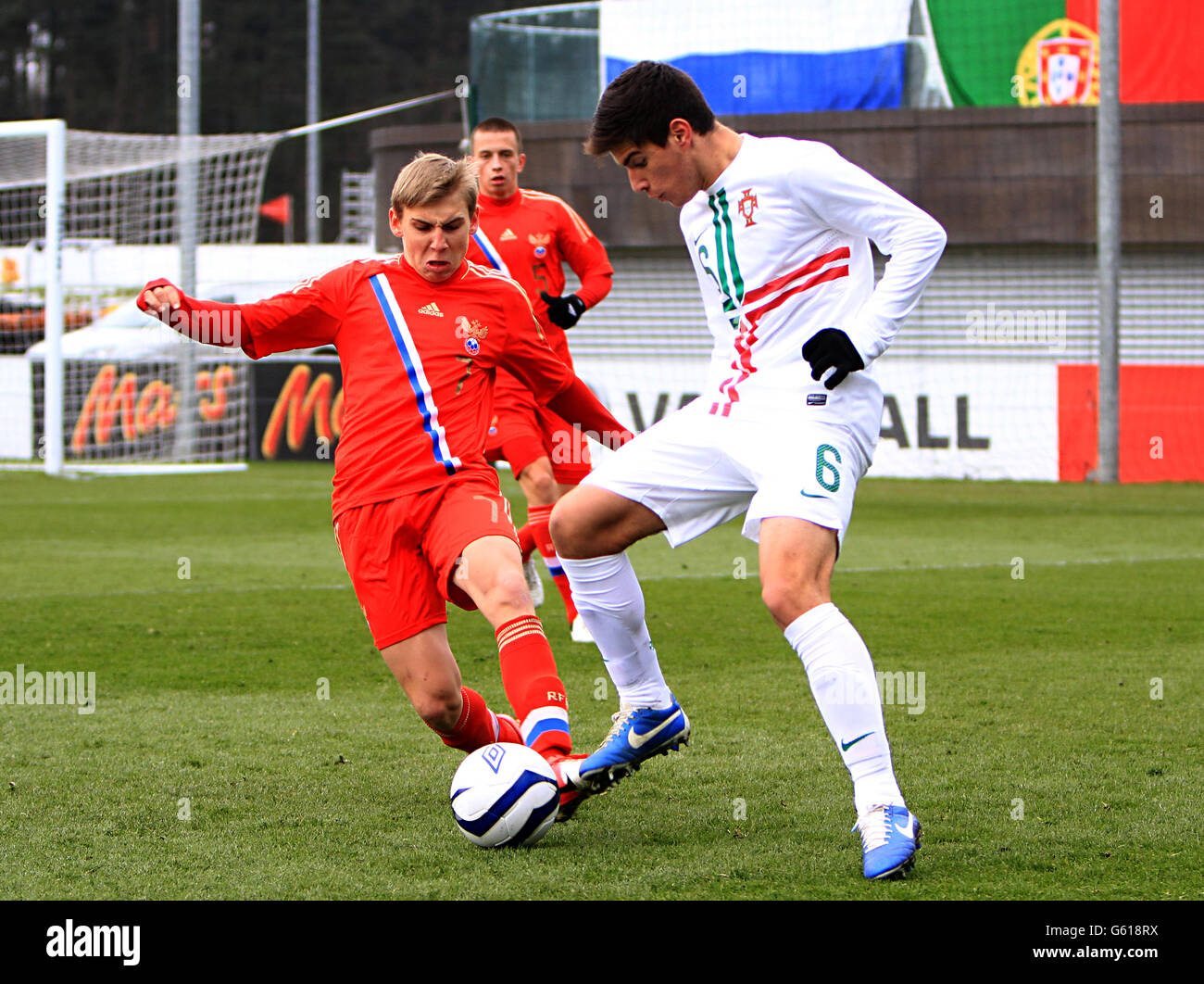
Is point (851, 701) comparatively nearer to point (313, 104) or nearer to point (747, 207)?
point (747, 207)

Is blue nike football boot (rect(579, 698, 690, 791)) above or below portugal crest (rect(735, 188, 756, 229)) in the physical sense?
below

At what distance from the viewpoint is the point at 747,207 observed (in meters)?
3.98

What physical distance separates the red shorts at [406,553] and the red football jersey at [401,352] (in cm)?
5

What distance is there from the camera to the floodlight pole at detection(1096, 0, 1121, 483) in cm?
1723

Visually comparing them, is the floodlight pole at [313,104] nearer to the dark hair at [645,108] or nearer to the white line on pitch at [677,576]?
the white line on pitch at [677,576]

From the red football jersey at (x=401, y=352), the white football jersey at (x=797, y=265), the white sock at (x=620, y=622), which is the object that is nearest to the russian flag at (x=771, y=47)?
the red football jersey at (x=401, y=352)

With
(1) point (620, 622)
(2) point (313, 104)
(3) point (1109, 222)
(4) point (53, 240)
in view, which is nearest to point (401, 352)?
(1) point (620, 622)

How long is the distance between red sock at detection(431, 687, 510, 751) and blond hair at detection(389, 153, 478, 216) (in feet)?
4.29

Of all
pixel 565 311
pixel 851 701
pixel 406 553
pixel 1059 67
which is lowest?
pixel 851 701

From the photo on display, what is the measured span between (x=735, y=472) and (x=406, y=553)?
2.95ft

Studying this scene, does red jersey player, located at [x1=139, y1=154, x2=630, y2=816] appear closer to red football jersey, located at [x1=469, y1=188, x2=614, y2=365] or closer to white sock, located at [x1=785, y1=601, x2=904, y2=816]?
white sock, located at [x1=785, y1=601, x2=904, y2=816]

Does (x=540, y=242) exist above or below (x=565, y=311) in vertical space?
above

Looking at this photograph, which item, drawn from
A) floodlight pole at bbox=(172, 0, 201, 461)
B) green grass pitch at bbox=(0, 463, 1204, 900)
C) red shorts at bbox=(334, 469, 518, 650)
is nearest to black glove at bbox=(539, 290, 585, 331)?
green grass pitch at bbox=(0, 463, 1204, 900)
